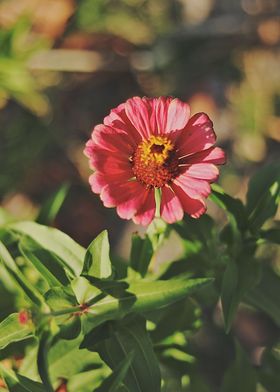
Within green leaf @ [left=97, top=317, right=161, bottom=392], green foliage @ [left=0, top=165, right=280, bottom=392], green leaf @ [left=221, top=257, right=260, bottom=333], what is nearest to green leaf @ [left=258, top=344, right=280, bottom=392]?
green foliage @ [left=0, top=165, right=280, bottom=392]

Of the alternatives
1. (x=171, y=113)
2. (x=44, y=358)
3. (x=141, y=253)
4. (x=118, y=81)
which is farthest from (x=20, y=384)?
(x=118, y=81)

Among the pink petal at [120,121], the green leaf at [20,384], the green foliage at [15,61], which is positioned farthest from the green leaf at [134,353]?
the green foliage at [15,61]

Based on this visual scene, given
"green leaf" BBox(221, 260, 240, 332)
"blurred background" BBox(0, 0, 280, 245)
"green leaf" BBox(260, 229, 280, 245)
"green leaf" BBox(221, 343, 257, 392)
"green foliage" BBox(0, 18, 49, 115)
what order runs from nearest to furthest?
"green leaf" BBox(221, 260, 240, 332) < "green leaf" BBox(260, 229, 280, 245) < "green leaf" BBox(221, 343, 257, 392) < "green foliage" BBox(0, 18, 49, 115) < "blurred background" BBox(0, 0, 280, 245)

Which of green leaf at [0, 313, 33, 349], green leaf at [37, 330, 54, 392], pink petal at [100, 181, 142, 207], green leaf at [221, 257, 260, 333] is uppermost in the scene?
pink petal at [100, 181, 142, 207]

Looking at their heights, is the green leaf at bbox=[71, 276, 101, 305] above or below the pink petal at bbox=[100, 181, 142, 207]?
below

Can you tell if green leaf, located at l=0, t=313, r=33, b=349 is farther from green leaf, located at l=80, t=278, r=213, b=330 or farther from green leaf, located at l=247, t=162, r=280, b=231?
green leaf, located at l=247, t=162, r=280, b=231

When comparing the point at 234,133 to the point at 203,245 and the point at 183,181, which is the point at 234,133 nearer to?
the point at 203,245

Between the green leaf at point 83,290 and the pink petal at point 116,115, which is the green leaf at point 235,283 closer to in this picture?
the green leaf at point 83,290
